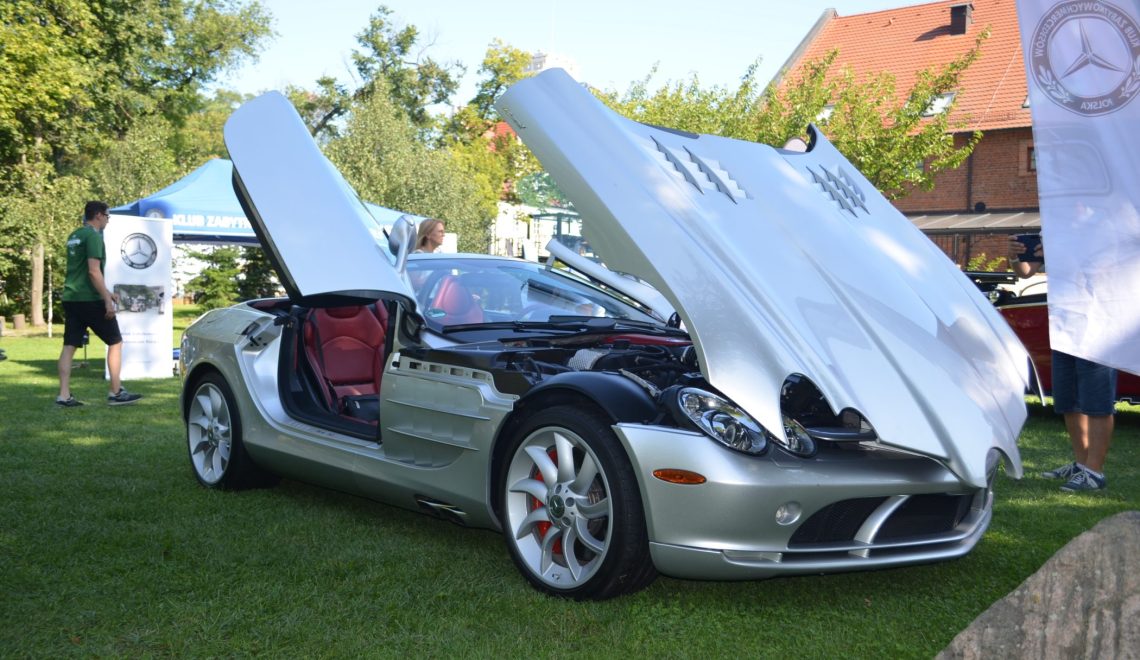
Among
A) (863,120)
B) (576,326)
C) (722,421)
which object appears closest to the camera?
(722,421)

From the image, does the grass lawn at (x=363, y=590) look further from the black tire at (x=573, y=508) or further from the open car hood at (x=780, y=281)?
the open car hood at (x=780, y=281)

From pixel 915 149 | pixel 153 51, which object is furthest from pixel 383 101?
pixel 915 149

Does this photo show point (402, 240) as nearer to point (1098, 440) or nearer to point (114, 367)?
point (1098, 440)

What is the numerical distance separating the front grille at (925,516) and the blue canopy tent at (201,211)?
10935 mm

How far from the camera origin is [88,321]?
10188 mm

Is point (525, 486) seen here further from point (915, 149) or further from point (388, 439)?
point (915, 149)

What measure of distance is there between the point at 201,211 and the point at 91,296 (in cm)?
482

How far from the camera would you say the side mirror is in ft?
15.4

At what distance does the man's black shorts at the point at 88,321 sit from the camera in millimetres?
10070

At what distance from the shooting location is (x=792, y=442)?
3.69 meters

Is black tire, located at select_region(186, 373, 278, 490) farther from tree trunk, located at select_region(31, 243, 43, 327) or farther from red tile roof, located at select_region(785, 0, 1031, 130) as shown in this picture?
red tile roof, located at select_region(785, 0, 1031, 130)

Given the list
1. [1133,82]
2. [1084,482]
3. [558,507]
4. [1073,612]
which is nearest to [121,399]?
[558,507]

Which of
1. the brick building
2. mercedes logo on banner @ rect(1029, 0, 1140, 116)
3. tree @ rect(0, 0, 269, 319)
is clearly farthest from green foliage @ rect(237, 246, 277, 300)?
mercedes logo on banner @ rect(1029, 0, 1140, 116)

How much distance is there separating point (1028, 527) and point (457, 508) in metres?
2.90
